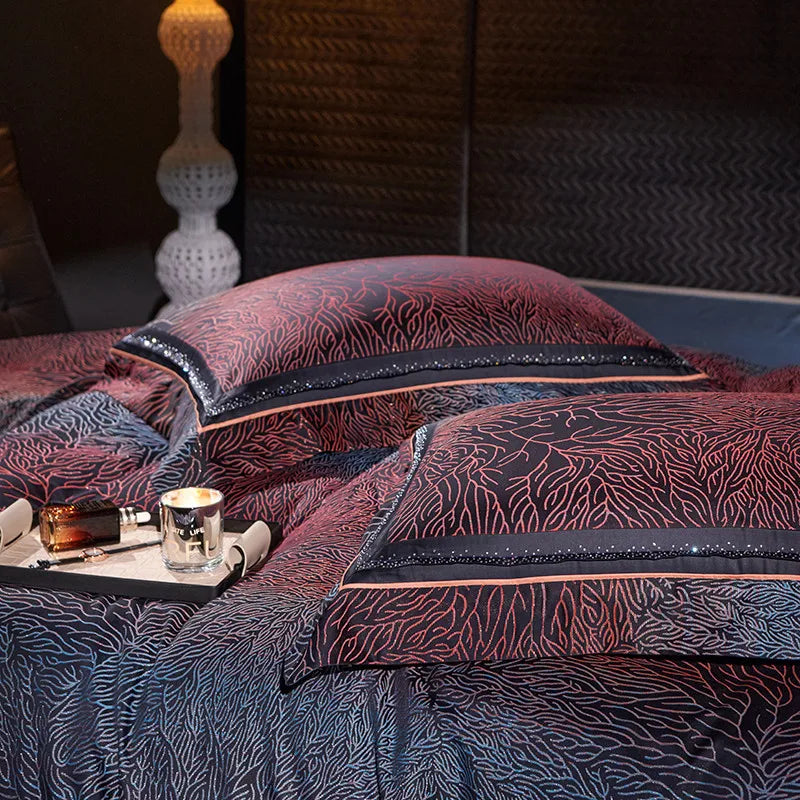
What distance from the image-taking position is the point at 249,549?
4.77ft

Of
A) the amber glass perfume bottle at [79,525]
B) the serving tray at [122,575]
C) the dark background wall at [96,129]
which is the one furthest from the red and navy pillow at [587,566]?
the dark background wall at [96,129]

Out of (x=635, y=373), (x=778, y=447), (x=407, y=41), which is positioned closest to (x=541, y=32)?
(x=407, y=41)

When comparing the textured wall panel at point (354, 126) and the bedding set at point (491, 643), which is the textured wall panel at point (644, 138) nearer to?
the textured wall panel at point (354, 126)

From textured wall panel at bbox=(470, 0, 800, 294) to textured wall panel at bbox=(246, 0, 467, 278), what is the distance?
0.10m

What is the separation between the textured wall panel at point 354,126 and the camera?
10.4ft

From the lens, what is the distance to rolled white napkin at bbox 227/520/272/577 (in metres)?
1.45

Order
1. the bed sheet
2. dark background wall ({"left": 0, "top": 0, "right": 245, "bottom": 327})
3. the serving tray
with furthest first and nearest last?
dark background wall ({"left": 0, "top": 0, "right": 245, "bottom": 327}) < the serving tray < the bed sheet

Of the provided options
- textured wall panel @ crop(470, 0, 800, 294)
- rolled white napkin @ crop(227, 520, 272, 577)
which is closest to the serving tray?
rolled white napkin @ crop(227, 520, 272, 577)

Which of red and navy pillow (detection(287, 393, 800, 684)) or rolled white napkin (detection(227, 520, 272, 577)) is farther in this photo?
rolled white napkin (detection(227, 520, 272, 577))

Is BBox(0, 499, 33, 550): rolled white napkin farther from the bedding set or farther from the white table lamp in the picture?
the white table lamp

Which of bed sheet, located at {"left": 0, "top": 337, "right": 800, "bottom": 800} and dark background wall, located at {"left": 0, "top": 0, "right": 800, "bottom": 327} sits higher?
dark background wall, located at {"left": 0, "top": 0, "right": 800, "bottom": 327}

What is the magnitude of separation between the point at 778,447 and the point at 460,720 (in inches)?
17.8

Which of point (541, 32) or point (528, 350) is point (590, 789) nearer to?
point (528, 350)

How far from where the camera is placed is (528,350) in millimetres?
1780
